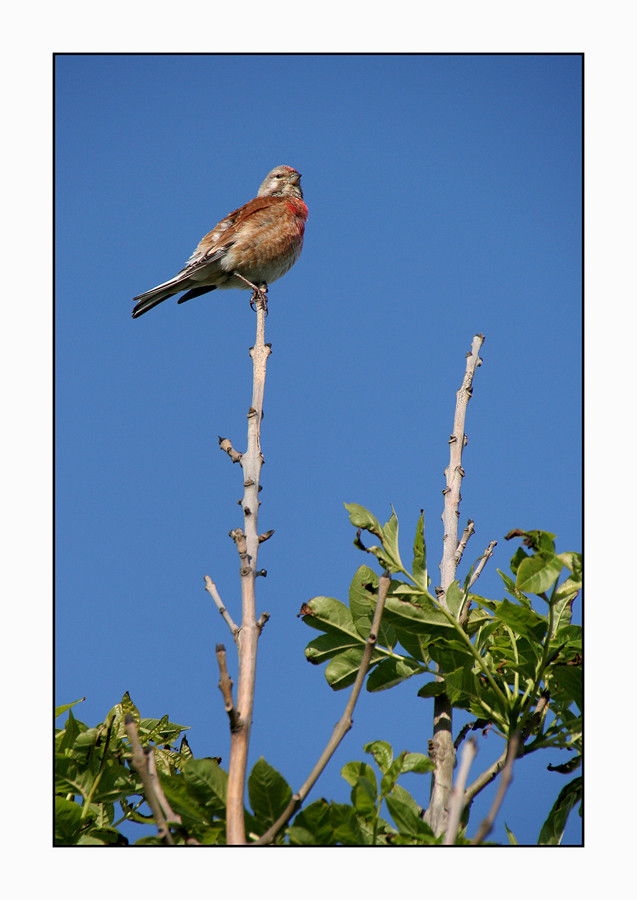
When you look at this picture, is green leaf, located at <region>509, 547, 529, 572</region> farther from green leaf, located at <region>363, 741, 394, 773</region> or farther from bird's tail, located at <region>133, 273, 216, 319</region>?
bird's tail, located at <region>133, 273, 216, 319</region>

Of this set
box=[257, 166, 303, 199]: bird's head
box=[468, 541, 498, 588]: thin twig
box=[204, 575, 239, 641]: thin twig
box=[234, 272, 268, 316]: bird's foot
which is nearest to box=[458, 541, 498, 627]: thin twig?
box=[468, 541, 498, 588]: thin twig

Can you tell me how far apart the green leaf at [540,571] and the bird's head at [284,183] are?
551 cm

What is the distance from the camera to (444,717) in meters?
2.55

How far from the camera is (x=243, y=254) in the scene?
19.1ft

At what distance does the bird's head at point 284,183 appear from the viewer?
704 cm

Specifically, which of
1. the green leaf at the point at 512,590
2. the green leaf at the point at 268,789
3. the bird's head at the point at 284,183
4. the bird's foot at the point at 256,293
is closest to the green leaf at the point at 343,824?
the green leaf at the point at 268,789

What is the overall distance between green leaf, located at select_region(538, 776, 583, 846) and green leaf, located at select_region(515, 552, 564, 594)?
65 centimetres

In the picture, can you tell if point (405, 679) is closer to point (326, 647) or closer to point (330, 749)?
point (326, 647)

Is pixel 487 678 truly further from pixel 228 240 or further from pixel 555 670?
pixel 228 240

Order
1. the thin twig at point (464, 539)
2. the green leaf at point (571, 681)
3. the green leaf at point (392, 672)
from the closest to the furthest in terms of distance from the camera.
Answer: the green leaf at point (571, 681) < the green leaf at point (392, 672) < the thin twig at point (464, 539)

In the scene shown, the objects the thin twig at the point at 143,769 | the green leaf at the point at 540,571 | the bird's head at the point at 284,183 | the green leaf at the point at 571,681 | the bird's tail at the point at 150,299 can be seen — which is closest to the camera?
the thin twig at the point at 143,769

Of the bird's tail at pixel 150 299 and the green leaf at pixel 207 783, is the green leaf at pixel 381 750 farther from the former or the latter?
the bird's tail at pixel 150 299

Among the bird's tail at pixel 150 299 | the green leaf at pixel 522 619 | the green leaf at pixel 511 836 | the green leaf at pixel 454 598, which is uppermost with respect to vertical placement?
the bird's tail at pixel 150 299
